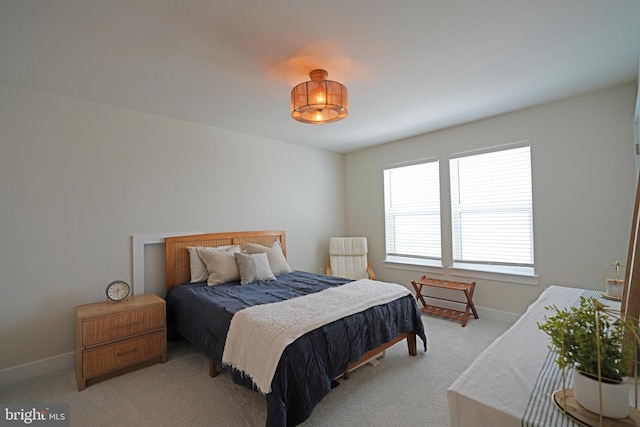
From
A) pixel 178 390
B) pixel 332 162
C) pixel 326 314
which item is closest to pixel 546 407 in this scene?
pixel 326 314

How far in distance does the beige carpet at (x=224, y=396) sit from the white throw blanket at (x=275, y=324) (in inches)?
14.5

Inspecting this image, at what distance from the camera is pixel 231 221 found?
3.92 meters

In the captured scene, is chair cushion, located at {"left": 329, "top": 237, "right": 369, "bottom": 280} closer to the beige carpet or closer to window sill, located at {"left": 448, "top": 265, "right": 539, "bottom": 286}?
window sill, located at {"left": 448, "top": 265, "right": 539, "bottom": 286}

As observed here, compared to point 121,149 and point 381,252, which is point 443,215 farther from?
point 121,149

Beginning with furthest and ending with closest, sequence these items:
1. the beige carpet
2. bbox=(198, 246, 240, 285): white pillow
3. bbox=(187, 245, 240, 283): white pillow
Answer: bbox=(187, 245, 240, 283): white pillow, bbox=(198, 246, 240, 285): white pillow, the beige carpet

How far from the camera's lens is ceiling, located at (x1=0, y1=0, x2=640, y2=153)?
1711 millimetres

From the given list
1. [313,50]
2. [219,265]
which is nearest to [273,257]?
[219,265]

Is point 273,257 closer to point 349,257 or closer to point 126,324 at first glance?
point 349,257

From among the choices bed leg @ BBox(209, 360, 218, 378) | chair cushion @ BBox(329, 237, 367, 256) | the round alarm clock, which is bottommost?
bed leg @ BBox(209, 360, 218, 378)

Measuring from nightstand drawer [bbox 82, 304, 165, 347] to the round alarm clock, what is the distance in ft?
1.04

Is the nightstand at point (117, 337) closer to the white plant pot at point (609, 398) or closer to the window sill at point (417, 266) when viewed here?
the white plant pot at point (609, 398)

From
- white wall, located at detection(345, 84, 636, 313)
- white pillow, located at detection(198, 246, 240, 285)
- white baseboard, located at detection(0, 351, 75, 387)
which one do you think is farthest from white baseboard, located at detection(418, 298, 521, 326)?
white baseboard, located at detection(0, 351, 75, 387)

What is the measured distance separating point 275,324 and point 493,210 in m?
3.14

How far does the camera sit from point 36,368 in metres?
2.57
